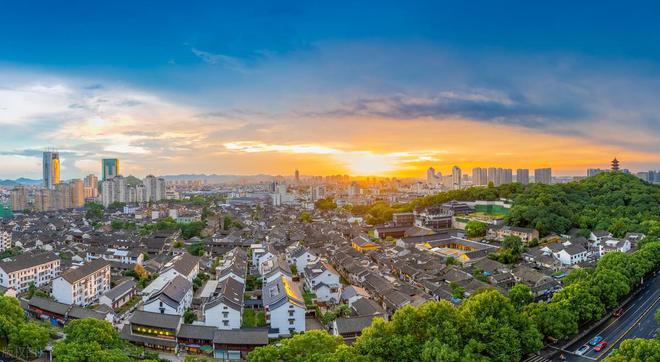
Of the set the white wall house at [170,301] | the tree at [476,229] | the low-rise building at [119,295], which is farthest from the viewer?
the tree at [476,229]

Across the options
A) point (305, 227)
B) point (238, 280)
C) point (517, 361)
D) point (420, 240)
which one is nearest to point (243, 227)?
point (305, 227)

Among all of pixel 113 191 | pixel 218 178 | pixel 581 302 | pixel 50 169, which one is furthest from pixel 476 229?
pixel 218 178

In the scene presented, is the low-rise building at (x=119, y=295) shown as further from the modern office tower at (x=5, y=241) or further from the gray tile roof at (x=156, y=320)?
the modern office tower at (x=5, y=241)

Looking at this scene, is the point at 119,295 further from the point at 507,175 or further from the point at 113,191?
the point at 507,175

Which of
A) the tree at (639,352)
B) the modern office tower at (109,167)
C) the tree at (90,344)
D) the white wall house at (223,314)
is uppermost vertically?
the modern office tower at (109,167)

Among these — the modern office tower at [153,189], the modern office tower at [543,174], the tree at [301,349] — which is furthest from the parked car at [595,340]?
the modern office tower at [153,189]

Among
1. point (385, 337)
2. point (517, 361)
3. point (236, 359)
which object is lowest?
point (236, 359)

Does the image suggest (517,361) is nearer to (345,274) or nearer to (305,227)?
(345,274)

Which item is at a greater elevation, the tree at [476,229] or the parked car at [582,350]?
the tree at [476,229]
